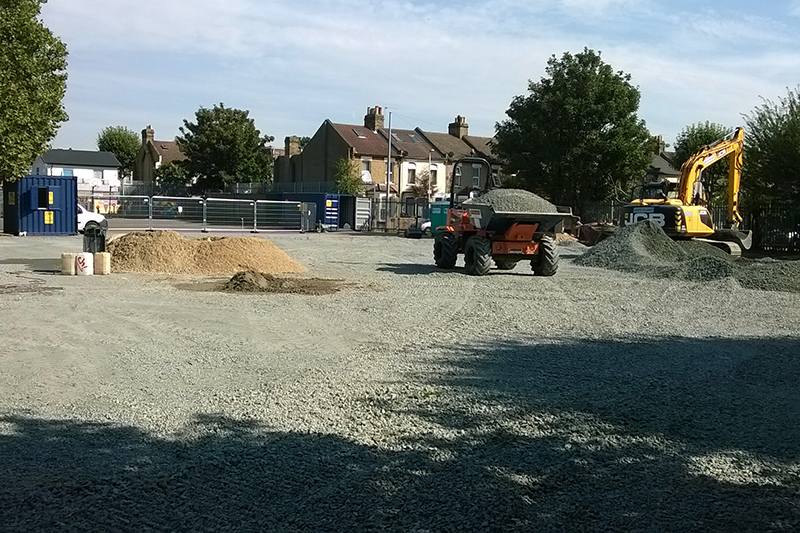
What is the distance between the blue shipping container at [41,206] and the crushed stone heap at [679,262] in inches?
841

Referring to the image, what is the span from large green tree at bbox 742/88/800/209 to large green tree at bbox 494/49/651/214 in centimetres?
1006

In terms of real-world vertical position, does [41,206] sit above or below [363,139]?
below

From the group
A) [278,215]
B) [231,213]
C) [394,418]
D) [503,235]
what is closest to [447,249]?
[503,235]

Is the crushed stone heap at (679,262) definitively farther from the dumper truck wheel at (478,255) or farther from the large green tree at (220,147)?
the large green tree at (220,147)

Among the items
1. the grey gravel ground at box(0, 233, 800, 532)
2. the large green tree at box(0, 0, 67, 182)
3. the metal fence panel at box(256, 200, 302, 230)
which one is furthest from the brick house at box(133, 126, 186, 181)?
the grey gravel ground at box(0, 233, 800, 532)

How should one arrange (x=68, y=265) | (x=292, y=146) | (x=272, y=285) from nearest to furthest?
(x=272, y=285) → (x=68, y=265) → (x=292, y=146)

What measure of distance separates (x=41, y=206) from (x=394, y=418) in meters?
30.2

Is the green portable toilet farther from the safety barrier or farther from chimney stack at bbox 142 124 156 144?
chimney stack at bbox 142 124 156 144

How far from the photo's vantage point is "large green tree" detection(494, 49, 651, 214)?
4478cm

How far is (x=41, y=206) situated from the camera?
33000 mm

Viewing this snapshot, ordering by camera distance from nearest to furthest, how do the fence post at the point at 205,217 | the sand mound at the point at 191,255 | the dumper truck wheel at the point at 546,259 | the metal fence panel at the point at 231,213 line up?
the dumper truck wheel at the point at 546,259, the sand mound at the point at 191,255, the fence post at the point at 205,217, the metal fence panel at the point at 231,213

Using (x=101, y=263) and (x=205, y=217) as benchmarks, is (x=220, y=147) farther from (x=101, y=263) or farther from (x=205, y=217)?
(x=101, y=263)

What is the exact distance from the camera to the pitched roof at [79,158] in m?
85.9

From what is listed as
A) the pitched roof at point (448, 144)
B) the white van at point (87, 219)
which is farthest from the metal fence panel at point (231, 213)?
the pitched roof at point (448, 144)
